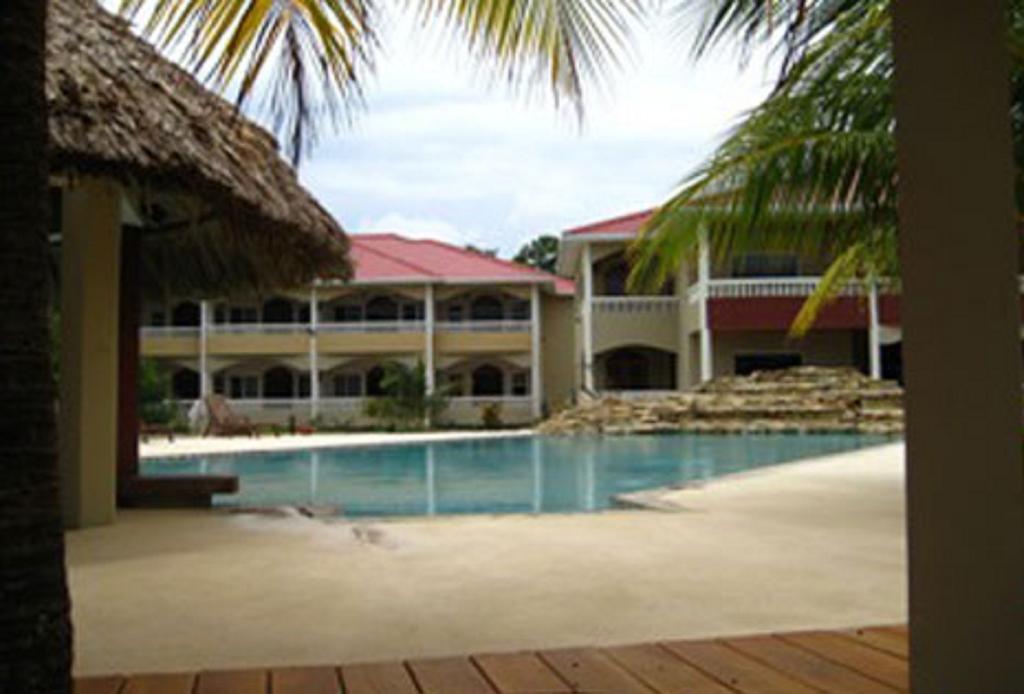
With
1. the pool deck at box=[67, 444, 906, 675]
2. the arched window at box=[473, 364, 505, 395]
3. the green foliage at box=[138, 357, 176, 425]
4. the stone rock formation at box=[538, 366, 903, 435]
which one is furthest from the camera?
the arched window at box=[473, 364, 505, 395]

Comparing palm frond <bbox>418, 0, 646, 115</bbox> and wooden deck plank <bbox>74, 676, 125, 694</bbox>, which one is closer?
wooden deck plank <bbox>74, 676, 125, 694</bbox>

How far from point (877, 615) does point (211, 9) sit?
9.17ft

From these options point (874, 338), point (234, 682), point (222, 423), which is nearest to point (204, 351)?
point (222, 423)

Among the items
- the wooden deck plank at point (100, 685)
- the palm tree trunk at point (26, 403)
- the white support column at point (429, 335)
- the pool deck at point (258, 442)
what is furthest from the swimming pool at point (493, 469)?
the white support column at point (429, 335)

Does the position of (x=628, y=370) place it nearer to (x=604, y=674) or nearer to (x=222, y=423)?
(x=222, y=423)

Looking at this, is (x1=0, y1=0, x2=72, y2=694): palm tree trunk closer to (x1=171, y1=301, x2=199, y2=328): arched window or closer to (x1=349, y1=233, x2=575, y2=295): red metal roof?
(x1=349, y1=233, x2=575, y2=295): red metal roof

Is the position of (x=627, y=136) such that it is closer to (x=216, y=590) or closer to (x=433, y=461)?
(x=216, y=590)

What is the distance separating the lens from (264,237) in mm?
6438

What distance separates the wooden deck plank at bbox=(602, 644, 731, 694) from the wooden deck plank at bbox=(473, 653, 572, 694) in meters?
0.21

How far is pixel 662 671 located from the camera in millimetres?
2535

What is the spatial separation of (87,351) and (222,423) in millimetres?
16778

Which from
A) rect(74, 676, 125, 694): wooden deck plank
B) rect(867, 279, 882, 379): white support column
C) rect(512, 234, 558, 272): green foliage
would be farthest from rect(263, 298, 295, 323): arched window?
rect(74, 676, 125, 694): wooden deck plank

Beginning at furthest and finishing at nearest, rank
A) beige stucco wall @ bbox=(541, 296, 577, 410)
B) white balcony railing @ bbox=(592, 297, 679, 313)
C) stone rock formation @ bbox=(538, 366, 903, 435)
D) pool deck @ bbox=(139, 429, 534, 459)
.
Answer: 1. beige stucco wall @ bbox=(541, 296, 577, 410)
2. white balcony railing @ bbox=(592, 297, 679, 313)
3. stone rock formation @ bbox=(538, 366, 903, 435)
4. pool deck @ bbox=(139, 429, 534, 459)

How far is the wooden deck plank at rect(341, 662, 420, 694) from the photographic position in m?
2.39
